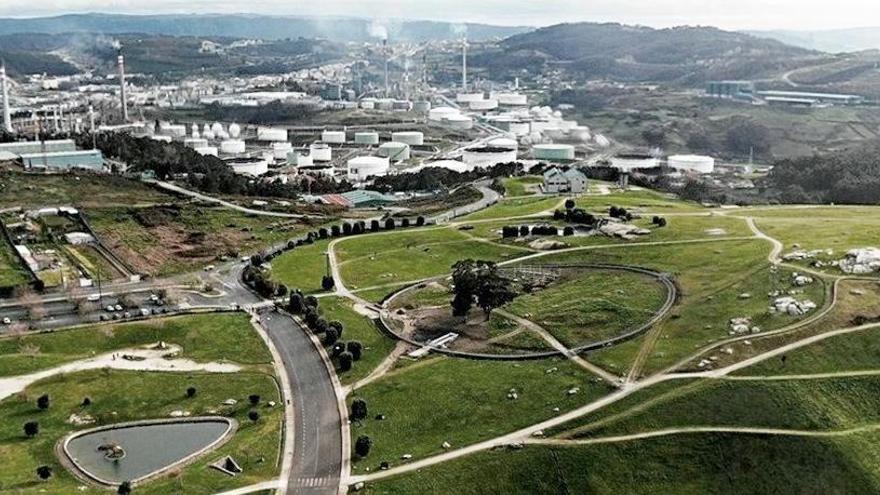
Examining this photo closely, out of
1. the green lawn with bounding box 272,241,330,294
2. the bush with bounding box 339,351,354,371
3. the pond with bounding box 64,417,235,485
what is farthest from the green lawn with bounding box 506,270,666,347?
the pond with bounding box 64,417,235,485

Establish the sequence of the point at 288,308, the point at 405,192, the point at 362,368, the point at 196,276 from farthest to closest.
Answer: the point at 405,192
the point at 196,276
the point at 288,308
the point at 362,368

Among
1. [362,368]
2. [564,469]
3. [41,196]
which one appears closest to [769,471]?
[564,469]

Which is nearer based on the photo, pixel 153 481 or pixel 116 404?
pixel 153 481

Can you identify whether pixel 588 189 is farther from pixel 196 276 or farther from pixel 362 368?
pixel 362 368

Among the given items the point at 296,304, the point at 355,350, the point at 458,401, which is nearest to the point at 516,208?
the point at 296,304

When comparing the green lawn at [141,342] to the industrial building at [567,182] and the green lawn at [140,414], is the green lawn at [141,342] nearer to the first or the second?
the green lawn at [140,414]

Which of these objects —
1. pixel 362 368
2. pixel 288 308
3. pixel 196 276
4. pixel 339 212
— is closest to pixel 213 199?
pixel 339 212

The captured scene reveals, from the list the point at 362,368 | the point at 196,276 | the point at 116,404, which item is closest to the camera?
the point at 116,404
